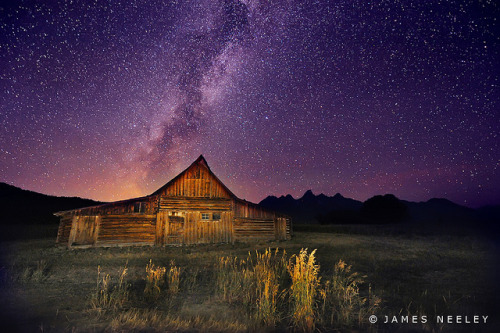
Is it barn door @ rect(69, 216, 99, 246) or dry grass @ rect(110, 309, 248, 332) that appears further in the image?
barn door @ rect(69, 216, 99, 246)

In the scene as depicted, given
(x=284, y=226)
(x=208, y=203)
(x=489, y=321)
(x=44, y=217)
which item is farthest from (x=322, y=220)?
(x=489, y=321)

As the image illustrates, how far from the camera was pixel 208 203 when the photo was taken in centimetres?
2178

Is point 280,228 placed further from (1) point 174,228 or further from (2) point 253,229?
(1) point 174,228

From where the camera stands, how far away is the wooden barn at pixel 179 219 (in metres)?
19.0

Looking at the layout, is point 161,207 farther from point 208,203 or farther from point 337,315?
point 337,315

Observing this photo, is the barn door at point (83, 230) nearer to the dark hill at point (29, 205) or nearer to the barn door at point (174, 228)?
the barn door at point (174, 228)

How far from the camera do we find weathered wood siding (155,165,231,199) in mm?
21156

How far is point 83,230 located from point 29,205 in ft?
169

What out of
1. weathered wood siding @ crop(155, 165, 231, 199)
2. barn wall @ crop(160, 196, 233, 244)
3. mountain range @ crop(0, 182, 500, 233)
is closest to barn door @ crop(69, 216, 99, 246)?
barn wall @ crop(160, 196, 233, 244)

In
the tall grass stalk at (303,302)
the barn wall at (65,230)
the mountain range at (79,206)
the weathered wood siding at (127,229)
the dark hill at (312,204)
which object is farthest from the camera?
the dark hill at (312,204)

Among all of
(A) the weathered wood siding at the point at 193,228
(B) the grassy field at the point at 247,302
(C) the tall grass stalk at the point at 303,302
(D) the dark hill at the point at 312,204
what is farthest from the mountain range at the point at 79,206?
(D) the dark hill at the point at 312,204

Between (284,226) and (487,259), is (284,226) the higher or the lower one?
the higher one

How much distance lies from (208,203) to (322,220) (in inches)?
2084

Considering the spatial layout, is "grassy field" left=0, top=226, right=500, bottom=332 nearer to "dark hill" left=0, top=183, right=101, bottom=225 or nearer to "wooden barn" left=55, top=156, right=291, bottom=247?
"wooden barn" left=55, top=156, right=291, bottom=247
